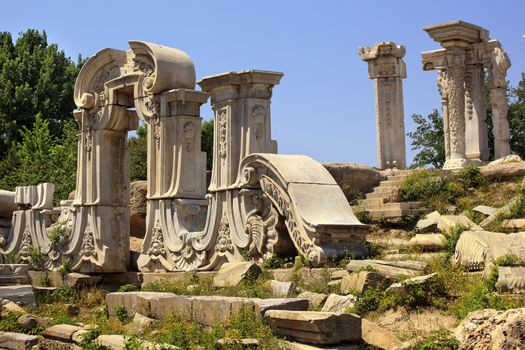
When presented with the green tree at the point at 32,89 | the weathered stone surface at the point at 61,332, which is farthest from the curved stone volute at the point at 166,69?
the green tree at the point at 32,89

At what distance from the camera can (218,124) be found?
13.5 metres

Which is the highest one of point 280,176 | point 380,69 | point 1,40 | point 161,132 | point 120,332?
point 1,40

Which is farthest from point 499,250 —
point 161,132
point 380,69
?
point 380,69

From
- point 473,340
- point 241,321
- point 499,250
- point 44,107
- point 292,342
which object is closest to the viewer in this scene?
point 473,340

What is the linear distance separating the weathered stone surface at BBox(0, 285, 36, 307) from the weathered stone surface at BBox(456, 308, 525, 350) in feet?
24.9

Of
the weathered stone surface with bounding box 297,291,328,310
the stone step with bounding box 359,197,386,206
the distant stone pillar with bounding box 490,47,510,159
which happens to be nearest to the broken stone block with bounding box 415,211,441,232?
Answer: the stone step with bounding box 359,197,386,206

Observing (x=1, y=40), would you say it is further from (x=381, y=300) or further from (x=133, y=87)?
(x=381, y=300)

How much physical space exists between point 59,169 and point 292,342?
17.4 metres

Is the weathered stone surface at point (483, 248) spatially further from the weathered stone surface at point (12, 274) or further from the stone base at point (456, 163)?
the stone base at point (456, 163)

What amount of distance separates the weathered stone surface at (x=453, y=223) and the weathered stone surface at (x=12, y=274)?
253 inches

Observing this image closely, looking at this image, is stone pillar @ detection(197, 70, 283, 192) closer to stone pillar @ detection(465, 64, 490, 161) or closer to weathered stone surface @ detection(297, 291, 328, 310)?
weathered stone surface @ detection(297, 291, 328, 310)

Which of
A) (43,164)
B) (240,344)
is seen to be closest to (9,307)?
(240,344)

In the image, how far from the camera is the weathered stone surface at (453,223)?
11.9m

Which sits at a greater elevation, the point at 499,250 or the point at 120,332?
the point at 499,250
